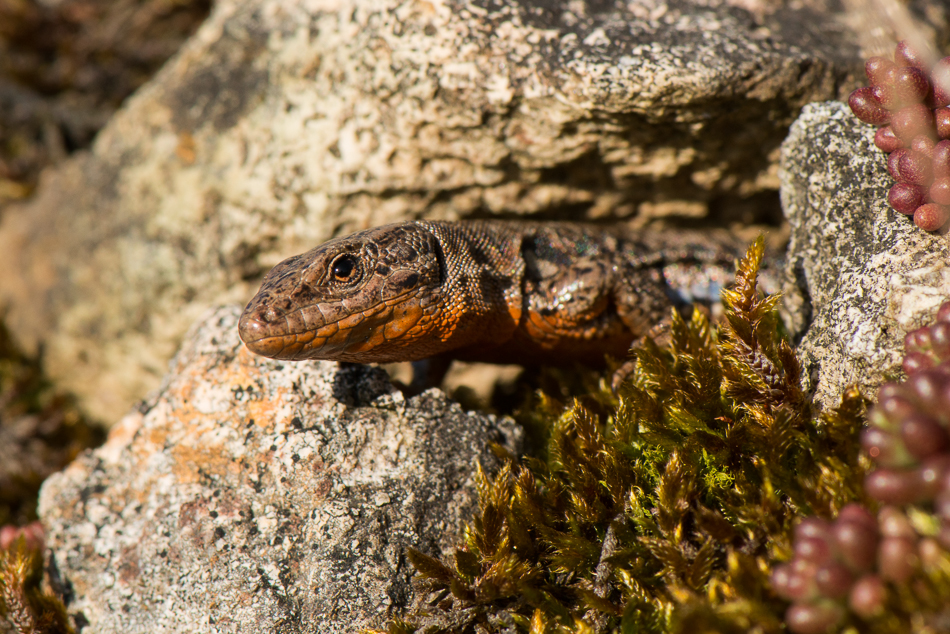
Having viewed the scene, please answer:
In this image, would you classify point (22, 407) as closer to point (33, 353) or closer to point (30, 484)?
point (33, 353)

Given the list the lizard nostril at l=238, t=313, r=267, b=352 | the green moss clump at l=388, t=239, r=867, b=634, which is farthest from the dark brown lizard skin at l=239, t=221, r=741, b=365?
the green moss clump at l=388, t=239, r=867, b=634

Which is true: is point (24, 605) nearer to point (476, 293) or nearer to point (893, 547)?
point (476, 293)

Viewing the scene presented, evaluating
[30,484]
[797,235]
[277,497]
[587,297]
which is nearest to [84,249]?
[30,484]

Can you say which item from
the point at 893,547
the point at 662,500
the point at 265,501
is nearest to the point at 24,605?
the point at 265,501

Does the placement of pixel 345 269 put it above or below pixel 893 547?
below

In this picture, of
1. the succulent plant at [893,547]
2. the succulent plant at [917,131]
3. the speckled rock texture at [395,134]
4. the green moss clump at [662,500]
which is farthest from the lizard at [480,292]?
the succulent plant at [893,547]

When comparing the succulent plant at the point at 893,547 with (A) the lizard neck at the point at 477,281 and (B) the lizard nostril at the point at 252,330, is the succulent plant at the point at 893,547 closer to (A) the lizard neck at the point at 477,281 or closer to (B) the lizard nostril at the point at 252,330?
(A) the lizard neck at the point at 477,281
